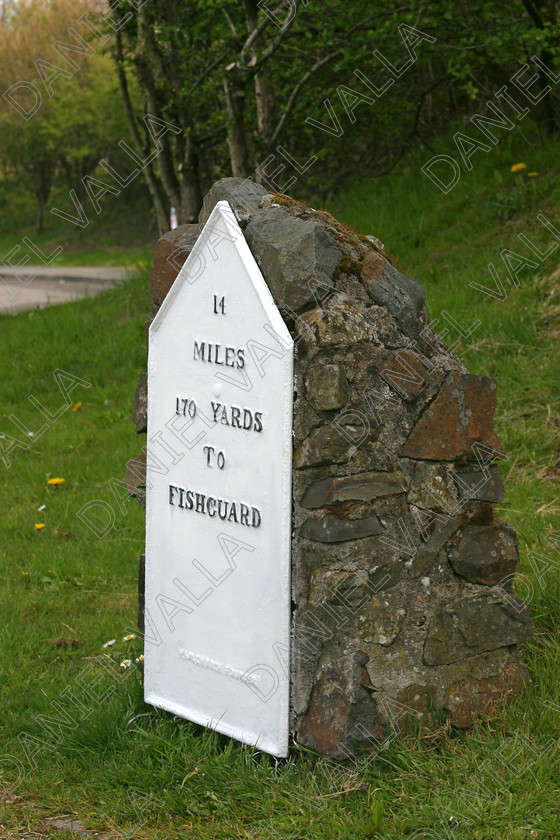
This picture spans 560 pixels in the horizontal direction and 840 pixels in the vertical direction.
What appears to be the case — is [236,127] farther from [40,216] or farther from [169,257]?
[40,216]

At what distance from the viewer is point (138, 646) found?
4164 mm

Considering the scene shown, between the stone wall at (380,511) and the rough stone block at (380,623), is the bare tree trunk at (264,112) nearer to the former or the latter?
the stone wall at (380,511)

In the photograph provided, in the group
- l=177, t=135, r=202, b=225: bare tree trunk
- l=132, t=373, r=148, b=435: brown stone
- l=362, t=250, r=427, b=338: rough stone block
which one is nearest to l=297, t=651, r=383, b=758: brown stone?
l=362, t=250, r=427, b=338: rough stone block

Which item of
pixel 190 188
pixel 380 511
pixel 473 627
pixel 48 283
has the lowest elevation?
pixel 48 283

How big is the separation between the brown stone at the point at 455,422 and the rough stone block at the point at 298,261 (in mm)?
495

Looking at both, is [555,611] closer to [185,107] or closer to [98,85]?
[185,107]

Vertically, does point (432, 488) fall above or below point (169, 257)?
below

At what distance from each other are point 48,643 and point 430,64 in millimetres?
6981

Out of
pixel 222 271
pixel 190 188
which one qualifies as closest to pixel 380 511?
pixel 222 271

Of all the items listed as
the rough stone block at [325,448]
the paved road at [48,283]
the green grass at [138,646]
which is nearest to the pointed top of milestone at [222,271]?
the rough stone block at [325,448]

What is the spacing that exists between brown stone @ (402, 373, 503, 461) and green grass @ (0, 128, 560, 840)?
2.72 feet

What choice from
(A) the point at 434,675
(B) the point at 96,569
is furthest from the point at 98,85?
(A) the point at 434,675

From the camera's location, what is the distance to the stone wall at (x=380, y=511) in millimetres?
2900

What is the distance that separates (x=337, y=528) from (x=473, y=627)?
570 millimetres
